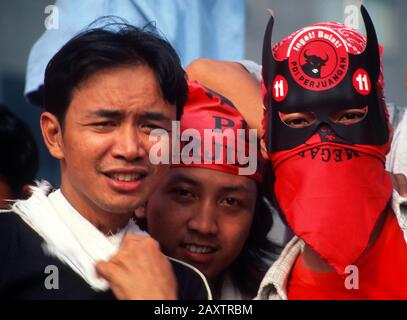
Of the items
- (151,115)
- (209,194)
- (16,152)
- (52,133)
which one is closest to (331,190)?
(209,194)

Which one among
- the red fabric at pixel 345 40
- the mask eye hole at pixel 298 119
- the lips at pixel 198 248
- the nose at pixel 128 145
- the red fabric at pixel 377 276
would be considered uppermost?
the red fabric at pixel 345 40

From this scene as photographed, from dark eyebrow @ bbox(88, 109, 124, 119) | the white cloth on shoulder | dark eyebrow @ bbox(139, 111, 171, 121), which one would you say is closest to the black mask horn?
dark eyebrow @ bbox(139, 111, 171, 121)

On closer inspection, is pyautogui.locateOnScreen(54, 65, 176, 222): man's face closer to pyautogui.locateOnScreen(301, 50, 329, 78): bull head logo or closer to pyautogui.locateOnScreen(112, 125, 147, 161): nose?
pyautogui.locateOnScreen(112, 125, 147, 161): nose

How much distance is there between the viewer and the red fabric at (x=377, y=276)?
2506 mm

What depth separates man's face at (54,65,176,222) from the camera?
235 centimetres

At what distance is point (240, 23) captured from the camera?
268cm

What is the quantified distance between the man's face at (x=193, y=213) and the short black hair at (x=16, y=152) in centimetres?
40

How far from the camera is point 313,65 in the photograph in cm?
245

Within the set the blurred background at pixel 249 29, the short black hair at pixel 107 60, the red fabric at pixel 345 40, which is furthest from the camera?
the blurred background at pixel 249 29

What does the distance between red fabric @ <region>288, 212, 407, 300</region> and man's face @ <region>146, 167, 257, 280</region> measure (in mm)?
318

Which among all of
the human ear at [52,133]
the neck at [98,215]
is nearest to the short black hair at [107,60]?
the human ear at [52,133]

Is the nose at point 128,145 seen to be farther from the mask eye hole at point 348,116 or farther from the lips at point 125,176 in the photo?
the mask eye hole at point 348,116
